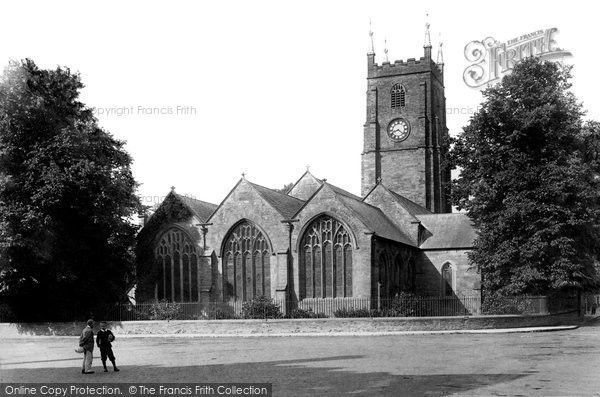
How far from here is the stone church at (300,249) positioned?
39.7m

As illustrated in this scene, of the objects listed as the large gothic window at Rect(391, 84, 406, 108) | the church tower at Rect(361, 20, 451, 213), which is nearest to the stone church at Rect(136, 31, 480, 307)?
the church tower at Rect(361, 20, 451, 213)

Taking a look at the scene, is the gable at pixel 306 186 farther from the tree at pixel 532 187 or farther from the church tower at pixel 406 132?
the tree at pixel 532 187

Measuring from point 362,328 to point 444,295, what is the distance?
55.6ft

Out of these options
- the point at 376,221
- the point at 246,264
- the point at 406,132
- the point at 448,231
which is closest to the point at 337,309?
the point at 246,264

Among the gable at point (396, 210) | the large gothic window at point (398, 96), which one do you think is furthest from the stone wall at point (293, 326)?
the large gothic window at point (398, 96)

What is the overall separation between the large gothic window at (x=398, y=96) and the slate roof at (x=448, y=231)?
12265 mm

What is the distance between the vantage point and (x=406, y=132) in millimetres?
57344

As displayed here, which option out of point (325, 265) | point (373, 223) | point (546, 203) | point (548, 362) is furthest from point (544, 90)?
point (548, 362)

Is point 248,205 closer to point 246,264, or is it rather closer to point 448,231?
point 246,264

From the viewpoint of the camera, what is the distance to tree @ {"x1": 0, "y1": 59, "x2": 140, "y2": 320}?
33719 mm

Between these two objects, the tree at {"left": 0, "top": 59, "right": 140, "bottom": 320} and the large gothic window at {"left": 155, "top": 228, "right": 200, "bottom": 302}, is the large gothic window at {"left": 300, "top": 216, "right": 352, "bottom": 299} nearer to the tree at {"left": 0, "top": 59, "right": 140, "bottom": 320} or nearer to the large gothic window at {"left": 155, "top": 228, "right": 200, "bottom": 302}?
the large gothic window at {"left": 155, "top": 228, "right": 200, "bottom": 302}

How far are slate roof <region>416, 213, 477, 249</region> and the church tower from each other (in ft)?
20.8

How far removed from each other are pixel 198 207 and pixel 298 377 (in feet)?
101

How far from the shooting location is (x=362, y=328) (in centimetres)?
3061
